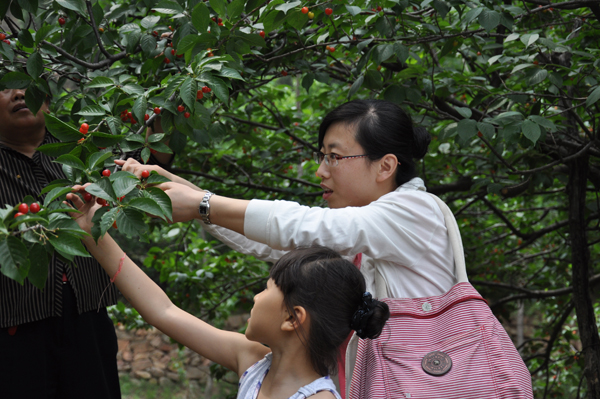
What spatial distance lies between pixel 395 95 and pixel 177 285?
2.25 metres

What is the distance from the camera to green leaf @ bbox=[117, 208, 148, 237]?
1263mm

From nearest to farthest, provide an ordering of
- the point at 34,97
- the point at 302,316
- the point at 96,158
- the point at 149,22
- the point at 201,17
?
the point at 96,158
the point at 302,316
the point at 201,17
the point at 34,97
the point at 149,22

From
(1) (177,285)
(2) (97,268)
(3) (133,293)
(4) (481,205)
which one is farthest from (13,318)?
(4) (481,205)

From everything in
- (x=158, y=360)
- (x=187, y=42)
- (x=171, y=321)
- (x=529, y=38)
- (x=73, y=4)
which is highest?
(x=73, y=4)

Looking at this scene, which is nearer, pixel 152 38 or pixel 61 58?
pixel 152 38

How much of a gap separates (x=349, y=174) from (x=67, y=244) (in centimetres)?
100

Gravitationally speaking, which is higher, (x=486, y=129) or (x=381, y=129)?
(x=381, y=129)

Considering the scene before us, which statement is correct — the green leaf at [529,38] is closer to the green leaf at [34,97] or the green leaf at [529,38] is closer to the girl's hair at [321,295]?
the girl's hair at [321,295]

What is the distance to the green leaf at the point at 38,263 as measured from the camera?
115cm

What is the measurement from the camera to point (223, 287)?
457 cm

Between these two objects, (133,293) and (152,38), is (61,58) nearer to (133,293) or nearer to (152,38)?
(152,38)

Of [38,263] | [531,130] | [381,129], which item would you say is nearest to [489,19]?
[531,130]

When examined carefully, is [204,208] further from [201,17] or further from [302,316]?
[201,17]

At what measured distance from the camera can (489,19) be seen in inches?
93.0
